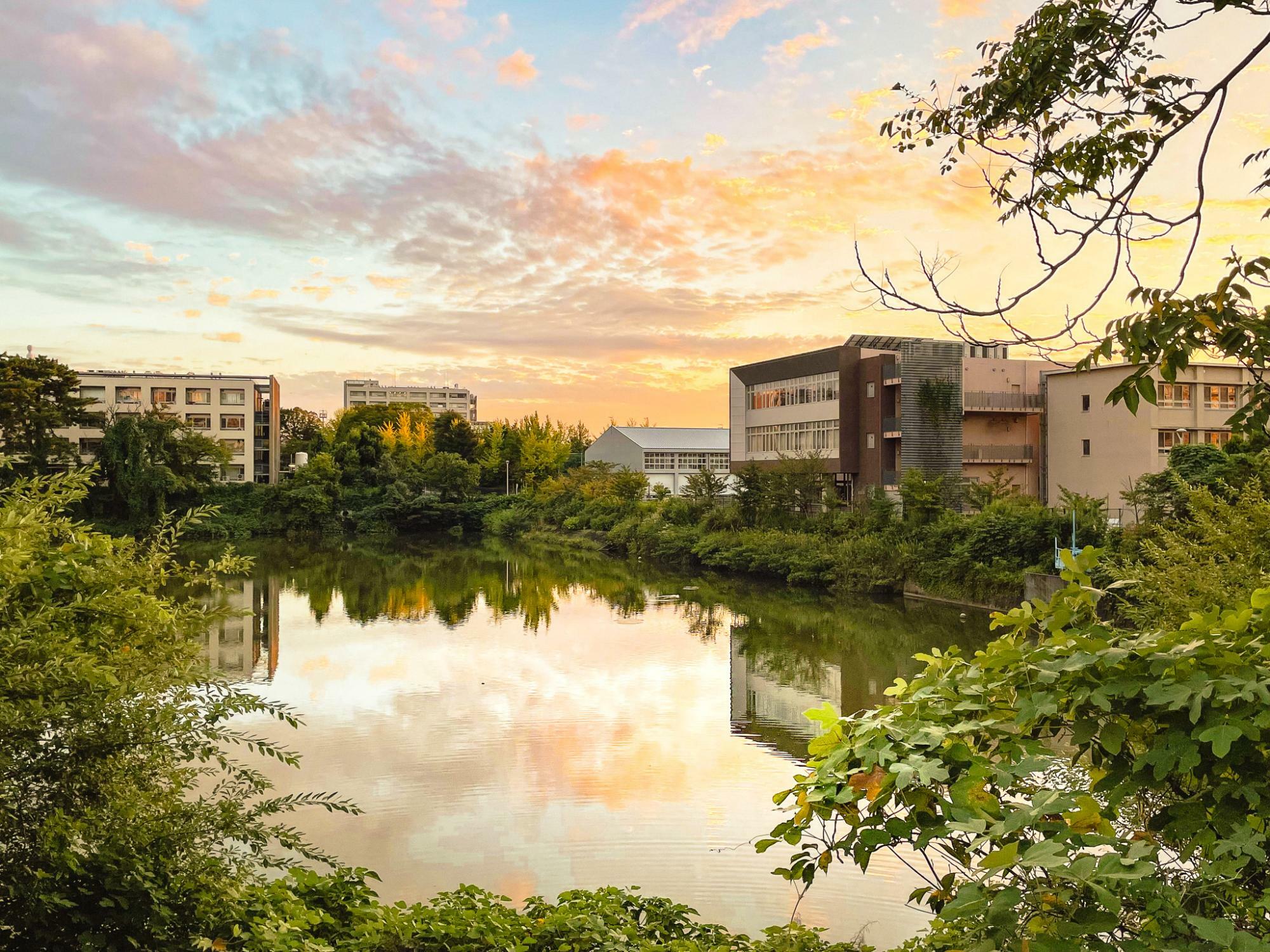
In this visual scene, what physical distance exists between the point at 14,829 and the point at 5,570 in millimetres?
1003

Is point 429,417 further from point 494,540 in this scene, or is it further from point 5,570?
point 5,570

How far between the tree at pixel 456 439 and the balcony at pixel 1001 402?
38.4 m

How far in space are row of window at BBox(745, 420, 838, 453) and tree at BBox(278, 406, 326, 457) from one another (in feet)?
130

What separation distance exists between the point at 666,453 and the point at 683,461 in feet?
3.87

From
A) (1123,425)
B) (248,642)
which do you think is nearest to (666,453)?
(1123,425)

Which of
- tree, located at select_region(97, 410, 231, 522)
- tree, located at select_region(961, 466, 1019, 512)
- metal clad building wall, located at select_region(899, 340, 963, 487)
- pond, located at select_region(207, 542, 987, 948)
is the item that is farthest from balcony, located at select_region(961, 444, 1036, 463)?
tree, located at select_region(97, 410, 231, 522)

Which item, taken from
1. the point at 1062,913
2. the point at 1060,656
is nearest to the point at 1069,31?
the point at 1060,656

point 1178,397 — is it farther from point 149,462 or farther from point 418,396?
point 418,396

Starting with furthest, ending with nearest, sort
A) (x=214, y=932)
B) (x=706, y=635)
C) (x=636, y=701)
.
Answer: (x=706, y=635)
(x=636, y=701)
(x=214, y=932)

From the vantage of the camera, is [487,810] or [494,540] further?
[494,540]

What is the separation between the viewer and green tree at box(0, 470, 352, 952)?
3.21 m

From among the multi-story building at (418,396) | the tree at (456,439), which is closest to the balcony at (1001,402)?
the tree at (456,439)

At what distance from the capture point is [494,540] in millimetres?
46031

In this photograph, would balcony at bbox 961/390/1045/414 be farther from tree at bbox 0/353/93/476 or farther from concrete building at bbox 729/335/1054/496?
tree at bbox 0/353/93/476
